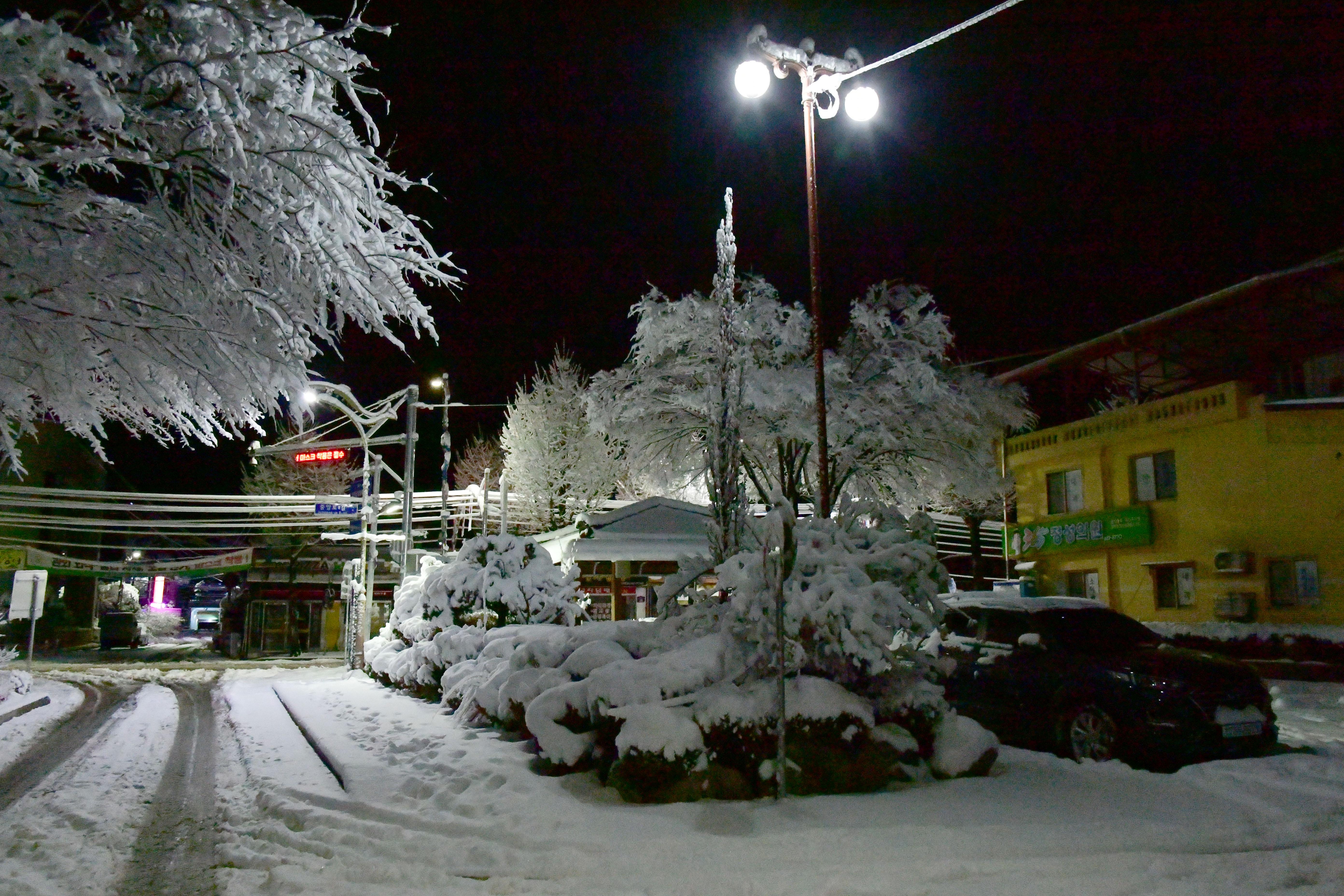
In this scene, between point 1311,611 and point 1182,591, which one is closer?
point 1311,611

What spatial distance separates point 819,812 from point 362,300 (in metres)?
5.15

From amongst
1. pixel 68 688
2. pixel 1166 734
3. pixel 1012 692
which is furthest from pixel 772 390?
pixel 68 688

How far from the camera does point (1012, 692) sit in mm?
9461

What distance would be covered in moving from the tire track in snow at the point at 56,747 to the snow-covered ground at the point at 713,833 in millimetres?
257

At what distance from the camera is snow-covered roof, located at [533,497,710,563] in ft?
78.2

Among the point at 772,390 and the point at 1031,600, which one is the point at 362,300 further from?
the point at 772,390

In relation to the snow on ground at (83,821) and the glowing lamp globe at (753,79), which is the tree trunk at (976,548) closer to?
the glowing lamp globe at (753,79)

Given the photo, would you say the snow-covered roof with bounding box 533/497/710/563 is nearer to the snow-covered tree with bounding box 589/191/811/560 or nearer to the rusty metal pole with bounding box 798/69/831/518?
the snow-covered tree with bounding box 589/191/811/560

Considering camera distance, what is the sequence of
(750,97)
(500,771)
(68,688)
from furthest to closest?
(68,688)
(750,97)
(500,771)

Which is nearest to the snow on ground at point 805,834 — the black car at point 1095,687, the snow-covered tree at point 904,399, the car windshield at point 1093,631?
the black car at point 1095,687

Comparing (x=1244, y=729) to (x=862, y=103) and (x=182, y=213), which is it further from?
(x=182, y=213)

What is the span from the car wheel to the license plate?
36.4 inches

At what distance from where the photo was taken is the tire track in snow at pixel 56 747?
8.61m

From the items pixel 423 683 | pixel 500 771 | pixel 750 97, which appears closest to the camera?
pixel 500 771
